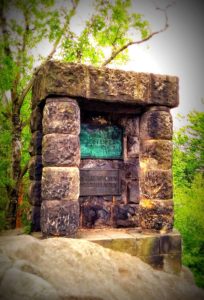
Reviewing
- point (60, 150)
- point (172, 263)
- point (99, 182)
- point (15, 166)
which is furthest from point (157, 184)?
point (15, 166)

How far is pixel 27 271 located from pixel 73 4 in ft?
32.7

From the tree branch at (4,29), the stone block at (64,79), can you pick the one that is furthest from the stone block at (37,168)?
the tree branch at (4,29)

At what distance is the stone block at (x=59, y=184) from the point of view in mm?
4883

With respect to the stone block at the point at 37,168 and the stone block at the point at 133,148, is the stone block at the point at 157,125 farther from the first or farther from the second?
the stone block at the point at 37,168

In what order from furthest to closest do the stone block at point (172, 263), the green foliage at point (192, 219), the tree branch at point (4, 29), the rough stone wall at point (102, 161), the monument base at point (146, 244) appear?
the green foliage at point (192, 219)
the tree branch at point (4, 29)
the stone block at point (172, 263)
the monument base at point (146, 244)
the rough stone wall at point (102, 161)

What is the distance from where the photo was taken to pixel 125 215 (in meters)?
5.86

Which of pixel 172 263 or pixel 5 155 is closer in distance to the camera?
pixel 172 263

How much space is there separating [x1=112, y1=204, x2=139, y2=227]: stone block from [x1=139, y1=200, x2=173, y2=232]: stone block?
0.28 metres

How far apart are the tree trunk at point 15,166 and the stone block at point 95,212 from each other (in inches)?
186

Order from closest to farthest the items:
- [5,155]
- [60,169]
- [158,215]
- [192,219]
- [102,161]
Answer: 1. [60,169]
2. [158,215]
3. [102,161]
4. [5,155]
5. [192,219]

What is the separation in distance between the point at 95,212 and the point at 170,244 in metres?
1.34

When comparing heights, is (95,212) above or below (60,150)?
below

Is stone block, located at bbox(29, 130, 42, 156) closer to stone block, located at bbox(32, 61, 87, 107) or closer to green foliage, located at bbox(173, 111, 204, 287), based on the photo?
stone block, located at bbox(32, 61, 87, 107)

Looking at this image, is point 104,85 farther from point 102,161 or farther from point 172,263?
point 172,263
